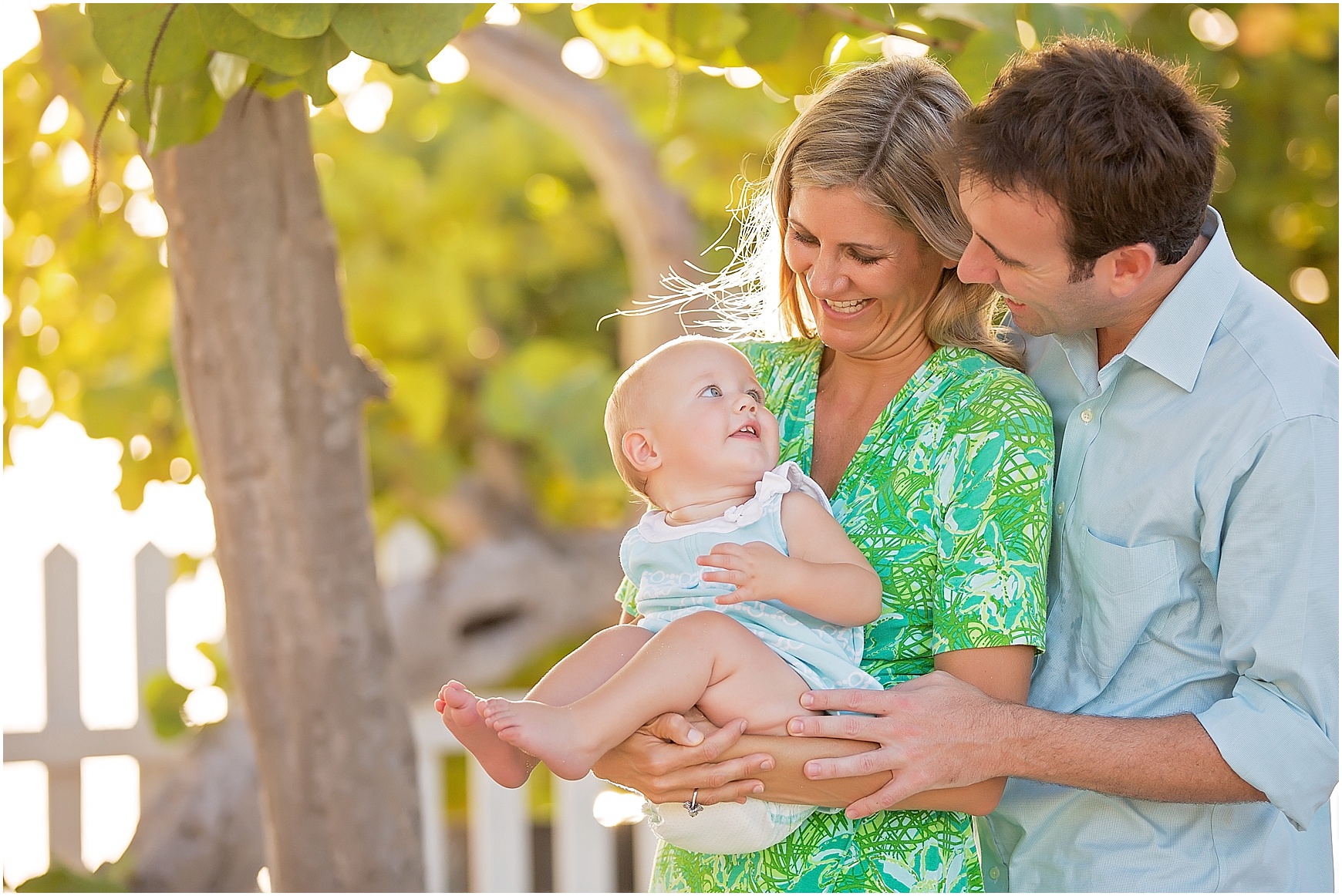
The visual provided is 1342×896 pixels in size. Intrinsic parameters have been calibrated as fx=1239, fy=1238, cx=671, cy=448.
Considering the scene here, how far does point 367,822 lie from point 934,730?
124 cm

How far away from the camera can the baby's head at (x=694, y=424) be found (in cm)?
159

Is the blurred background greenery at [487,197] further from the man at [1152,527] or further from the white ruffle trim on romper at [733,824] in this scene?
the white ruffle trim on romper at [733,824]

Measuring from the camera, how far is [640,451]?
1648 millimetres

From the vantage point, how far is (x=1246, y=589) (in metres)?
1.38

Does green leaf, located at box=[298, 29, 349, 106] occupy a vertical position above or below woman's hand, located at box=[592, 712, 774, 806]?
above

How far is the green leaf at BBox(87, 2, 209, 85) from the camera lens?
163cm

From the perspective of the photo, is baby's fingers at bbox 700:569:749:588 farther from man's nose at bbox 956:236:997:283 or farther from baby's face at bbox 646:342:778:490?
man's nose at bbox 956:236:997:283

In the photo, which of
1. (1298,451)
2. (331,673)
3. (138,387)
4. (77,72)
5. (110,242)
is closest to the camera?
(1298,451)

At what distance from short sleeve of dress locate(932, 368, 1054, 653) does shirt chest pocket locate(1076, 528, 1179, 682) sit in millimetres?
79

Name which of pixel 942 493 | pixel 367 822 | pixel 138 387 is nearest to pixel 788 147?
pixel 942 493

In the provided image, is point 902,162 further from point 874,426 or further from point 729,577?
point 729,577

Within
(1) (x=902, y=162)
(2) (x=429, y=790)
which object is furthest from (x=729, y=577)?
(2) (x=429, y=790)

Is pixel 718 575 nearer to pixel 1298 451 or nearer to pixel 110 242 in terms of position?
pixel 1298 451

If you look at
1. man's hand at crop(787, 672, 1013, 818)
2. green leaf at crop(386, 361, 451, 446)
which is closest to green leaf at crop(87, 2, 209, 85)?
man's hand at crop(787, 672, 1013, 818)
